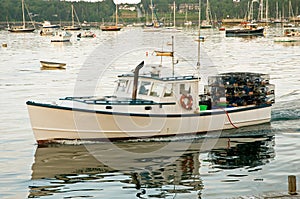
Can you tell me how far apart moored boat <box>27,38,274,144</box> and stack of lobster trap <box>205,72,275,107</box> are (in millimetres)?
52

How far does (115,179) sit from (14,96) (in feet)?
85.4

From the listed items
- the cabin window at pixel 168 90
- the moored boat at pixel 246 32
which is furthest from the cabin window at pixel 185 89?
the moored boat at pixel 246 32

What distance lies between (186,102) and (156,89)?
1.50 m

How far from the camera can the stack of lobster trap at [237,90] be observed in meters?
31.0

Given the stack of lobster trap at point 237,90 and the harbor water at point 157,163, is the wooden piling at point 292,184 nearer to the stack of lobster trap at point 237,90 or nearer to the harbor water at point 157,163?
the harbor water at point 157,163

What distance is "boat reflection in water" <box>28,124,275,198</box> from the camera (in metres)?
21.7

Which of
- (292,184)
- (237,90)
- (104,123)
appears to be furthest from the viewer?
(237,90)

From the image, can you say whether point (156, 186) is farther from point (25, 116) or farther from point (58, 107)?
point (25, 116)

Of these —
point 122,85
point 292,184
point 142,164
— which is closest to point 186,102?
point 122,85

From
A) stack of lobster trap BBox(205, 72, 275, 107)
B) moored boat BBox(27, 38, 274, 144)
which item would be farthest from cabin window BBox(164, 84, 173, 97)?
stack of lobster trap BBox(205, 72, 275, 107)

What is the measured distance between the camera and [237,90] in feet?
103

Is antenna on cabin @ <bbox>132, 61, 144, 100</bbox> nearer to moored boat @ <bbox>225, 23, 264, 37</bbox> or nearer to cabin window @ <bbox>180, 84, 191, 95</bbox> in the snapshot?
cabin window @ <bbox>180, 84, 191, 95</bbox>

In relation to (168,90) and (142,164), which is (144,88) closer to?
(168,90)

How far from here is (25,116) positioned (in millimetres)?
37125
